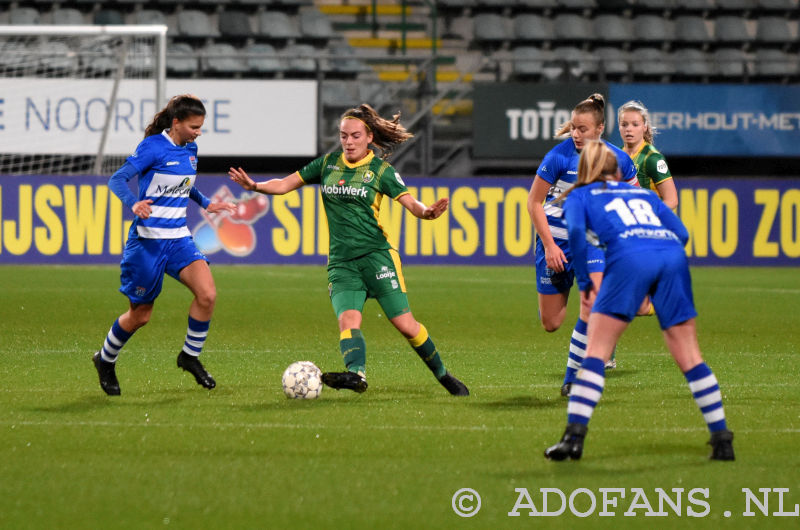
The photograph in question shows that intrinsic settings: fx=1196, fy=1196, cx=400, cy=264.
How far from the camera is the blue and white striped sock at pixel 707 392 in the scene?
216 inches

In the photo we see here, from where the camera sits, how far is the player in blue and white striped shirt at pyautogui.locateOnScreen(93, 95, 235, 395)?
7.57 m

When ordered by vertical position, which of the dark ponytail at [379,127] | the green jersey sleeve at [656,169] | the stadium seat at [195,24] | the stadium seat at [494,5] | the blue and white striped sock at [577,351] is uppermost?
the stadium seat at [494,5]

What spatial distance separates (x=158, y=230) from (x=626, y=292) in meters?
3.39

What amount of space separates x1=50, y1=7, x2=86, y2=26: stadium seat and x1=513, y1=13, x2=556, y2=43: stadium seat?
8865 mm

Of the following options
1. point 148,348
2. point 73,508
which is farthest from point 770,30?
point 73,508

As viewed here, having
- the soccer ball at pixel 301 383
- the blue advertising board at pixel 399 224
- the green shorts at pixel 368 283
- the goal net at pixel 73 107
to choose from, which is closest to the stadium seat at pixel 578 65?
the blue advertising board at pixel 399 224

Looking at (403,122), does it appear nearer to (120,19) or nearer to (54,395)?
(120,19)

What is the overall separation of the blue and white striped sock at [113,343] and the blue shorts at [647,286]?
3.44m

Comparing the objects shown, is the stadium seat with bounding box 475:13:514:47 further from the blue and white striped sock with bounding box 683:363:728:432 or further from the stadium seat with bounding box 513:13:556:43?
the blue and white striped sock with bounding box 683:363:728:432

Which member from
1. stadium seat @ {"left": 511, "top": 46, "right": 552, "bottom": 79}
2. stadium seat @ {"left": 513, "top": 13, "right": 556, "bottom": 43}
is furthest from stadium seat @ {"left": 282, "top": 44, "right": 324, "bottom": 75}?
stadium seat @ {"left": 513, "top": 13, "right": 556, "bottom": 43}

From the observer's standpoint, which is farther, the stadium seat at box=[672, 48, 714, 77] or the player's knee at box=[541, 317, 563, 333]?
the stadium seat at box=[672, 48, 714, 77]

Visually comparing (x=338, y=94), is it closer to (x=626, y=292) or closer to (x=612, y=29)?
(x=612, y=29)

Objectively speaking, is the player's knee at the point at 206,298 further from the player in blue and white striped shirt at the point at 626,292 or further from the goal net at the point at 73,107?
the goal net at the point at 73,107

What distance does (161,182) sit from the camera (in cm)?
765
